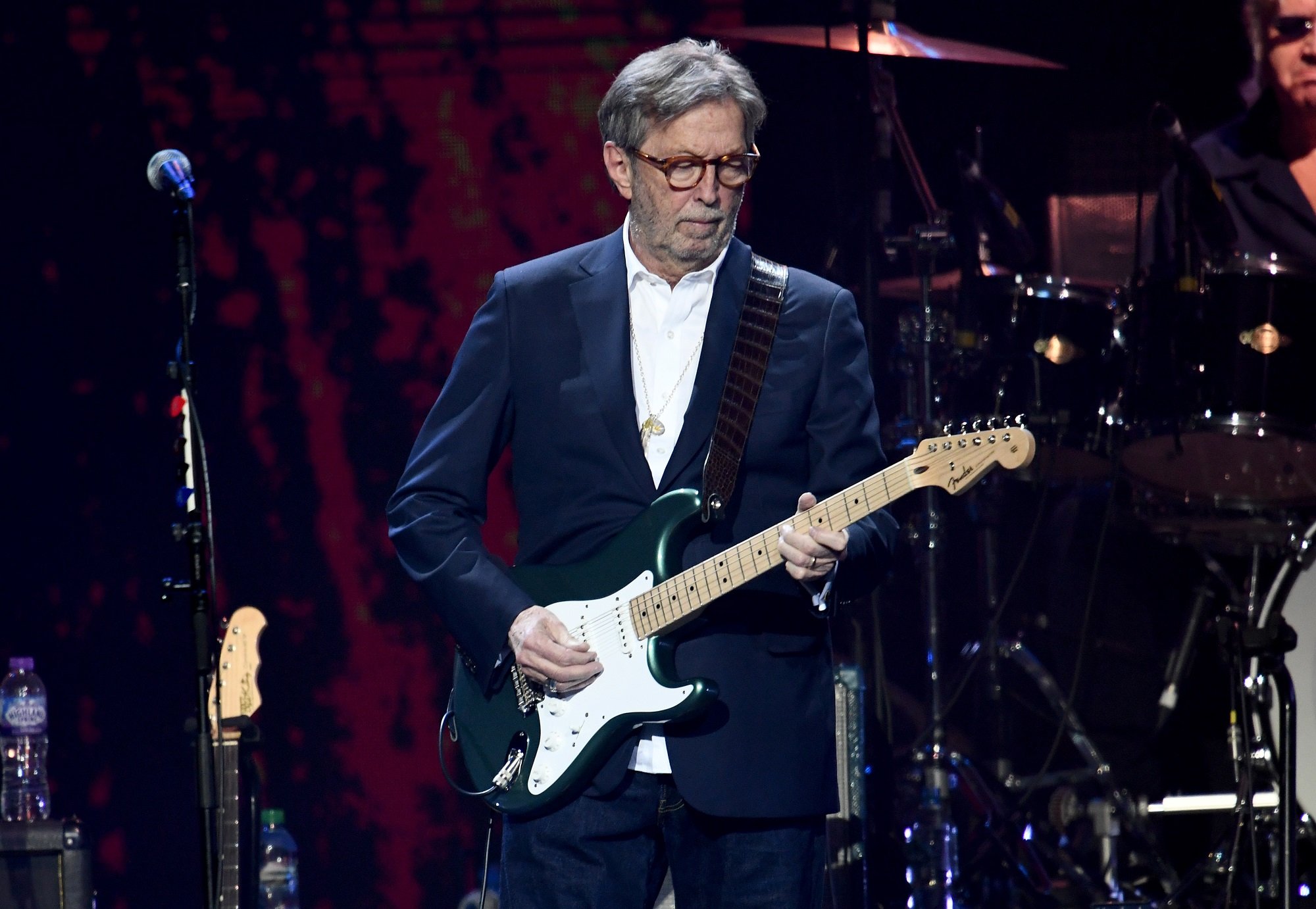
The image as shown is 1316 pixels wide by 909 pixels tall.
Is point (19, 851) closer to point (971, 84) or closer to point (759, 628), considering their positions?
point (759, 628)

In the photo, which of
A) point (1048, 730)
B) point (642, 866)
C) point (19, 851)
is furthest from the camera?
point (1048, 730)

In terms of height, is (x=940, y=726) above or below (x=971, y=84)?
below

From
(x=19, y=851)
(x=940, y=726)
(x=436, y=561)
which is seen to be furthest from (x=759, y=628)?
(x=19, y=851)

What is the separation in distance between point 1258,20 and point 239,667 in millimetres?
3967

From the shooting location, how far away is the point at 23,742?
5.15m

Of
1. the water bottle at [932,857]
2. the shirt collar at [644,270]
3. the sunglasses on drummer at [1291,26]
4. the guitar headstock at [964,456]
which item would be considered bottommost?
the water bottle at [932,857]

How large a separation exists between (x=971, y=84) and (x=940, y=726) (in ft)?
7.72

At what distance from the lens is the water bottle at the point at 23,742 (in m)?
5.07

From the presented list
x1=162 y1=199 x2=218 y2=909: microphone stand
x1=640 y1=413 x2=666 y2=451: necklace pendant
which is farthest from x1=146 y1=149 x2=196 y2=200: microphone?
x1=640 y1=413 x2=666 y2=451: necklace pendant

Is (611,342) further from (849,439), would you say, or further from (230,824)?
(230,824)

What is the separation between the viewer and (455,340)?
5.41m

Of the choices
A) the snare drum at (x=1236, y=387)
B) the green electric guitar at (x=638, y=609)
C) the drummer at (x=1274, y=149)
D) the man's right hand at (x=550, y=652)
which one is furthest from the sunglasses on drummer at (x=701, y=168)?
the drummer at (x=1274, y=149)

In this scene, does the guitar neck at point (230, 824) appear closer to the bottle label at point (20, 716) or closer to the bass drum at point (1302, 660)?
the bottle label at point (20, 716)

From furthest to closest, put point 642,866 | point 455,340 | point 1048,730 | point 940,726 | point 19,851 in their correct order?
point 1048,730 < point 455,340 < point 940,726 < point 19,851 < point 642,866
